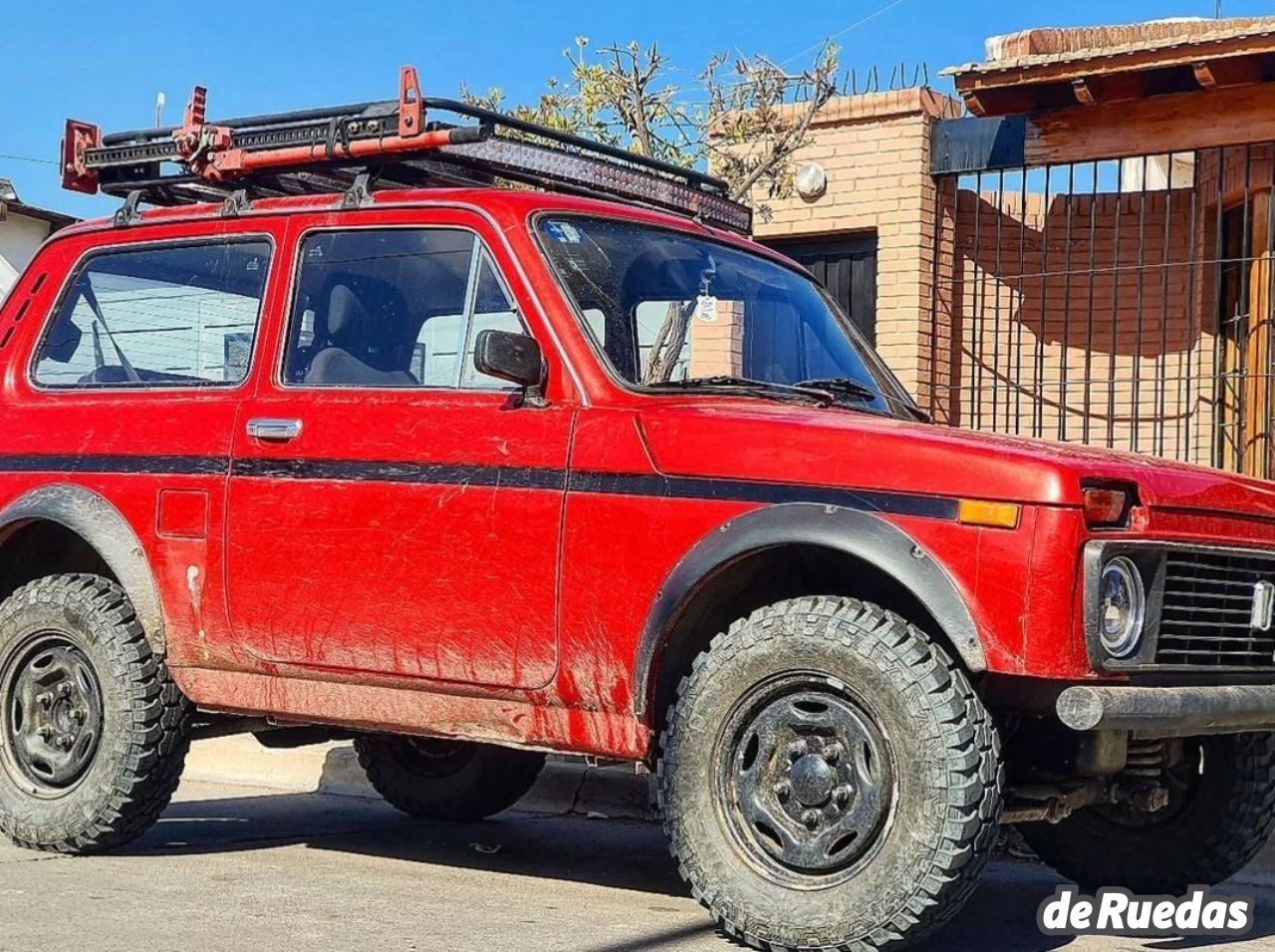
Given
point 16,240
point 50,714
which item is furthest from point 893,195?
point 16,240

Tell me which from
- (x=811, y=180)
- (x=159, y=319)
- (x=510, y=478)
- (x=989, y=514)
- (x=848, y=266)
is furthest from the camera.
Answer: (x=848, y=266)

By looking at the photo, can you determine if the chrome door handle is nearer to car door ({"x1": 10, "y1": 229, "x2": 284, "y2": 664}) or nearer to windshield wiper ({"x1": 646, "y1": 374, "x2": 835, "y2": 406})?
car door ({"x1": 10, "y1": 229, "x2": 284, "y2": 664})

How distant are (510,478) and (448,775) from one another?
90.4 inches

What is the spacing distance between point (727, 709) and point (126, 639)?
2223 mm

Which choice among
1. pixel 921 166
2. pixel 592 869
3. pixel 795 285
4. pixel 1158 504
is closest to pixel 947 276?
pixel 921 166

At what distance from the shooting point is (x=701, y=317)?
5.60 m

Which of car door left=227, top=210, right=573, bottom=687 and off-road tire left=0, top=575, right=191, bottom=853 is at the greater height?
car door left=227, top=210, right=573, bottom=687

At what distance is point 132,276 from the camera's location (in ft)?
20.4

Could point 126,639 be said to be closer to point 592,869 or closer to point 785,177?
point 592,869

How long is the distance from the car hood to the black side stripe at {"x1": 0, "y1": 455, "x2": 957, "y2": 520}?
0.09 feet

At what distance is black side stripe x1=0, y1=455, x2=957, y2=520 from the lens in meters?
4.36

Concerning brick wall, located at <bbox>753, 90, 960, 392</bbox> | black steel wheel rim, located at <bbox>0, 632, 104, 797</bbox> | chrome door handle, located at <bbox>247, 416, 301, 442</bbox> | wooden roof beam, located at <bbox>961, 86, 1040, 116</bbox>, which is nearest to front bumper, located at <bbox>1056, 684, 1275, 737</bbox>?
chrome door handle, located at <bbox>247, 416, 301, 442</bbox>

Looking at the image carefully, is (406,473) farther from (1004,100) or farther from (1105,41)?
(1105,41)

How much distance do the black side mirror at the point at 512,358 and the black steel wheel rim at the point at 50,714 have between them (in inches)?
73.3
